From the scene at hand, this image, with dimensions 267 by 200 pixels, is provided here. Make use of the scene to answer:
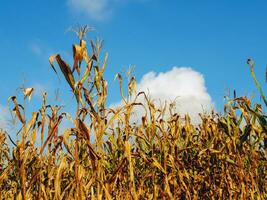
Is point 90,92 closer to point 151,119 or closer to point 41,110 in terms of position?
point 41,110

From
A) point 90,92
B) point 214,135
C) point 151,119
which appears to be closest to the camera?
point 90,92

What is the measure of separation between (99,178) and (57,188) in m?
0.32

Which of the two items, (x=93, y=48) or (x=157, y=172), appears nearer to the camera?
(x=93, y=48)

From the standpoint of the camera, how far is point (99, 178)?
272 cm

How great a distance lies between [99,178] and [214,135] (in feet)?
9.54

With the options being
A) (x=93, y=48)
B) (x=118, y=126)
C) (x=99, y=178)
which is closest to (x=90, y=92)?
(x=93, y=48)

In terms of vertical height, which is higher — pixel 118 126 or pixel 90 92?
pixel 118 126

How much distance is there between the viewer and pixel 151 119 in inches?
179

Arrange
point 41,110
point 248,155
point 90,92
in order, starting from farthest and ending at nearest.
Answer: point 248,155 → point 41,110 → point 90,92

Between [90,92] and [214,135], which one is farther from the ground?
[214,135]

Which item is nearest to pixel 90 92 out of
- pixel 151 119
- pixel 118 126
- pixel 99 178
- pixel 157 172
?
pixel 99 178

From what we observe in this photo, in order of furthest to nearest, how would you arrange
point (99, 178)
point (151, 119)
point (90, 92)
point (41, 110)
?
point (151, 119)
point (41, 110)
point (90, 92)
point (99, 178)

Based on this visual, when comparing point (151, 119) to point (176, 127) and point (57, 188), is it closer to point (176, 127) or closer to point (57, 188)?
point (176, 127)

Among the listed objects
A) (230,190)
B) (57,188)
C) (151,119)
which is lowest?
(57,188)
